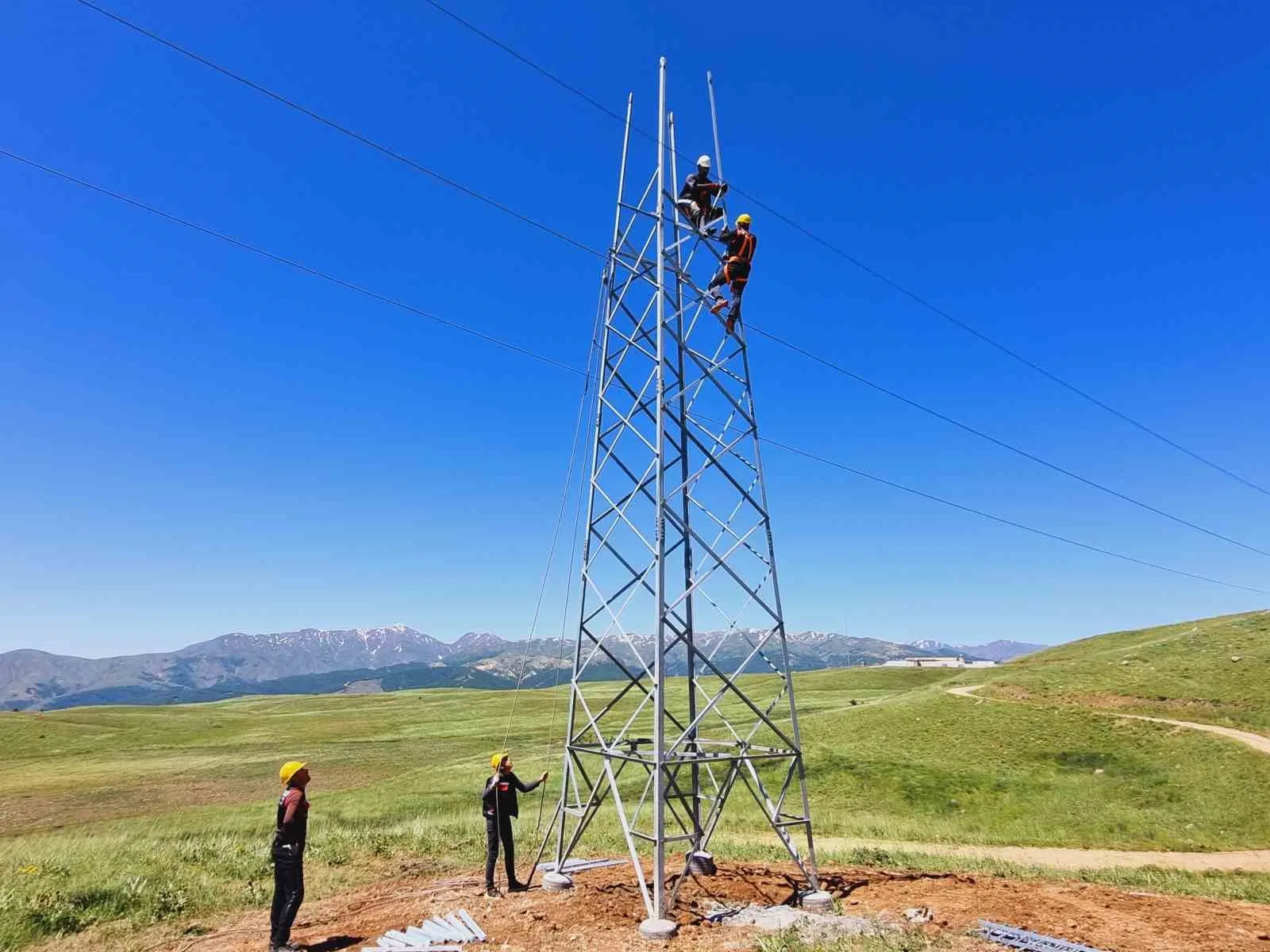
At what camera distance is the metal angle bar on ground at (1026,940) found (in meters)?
9.76

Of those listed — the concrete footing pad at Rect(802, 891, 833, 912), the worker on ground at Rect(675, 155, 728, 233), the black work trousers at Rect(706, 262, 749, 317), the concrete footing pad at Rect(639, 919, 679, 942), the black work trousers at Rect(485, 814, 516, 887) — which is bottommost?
the concrete footing pad at Rect(802, 891, 833, 912)

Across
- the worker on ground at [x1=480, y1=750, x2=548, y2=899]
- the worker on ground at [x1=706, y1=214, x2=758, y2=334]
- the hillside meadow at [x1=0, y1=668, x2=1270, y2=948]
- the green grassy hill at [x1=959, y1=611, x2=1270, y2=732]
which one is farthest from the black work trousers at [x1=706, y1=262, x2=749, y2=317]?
the green grassy hill at [x1=959, y1=611, x2=1270, y2=732]

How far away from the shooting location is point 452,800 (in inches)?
1371

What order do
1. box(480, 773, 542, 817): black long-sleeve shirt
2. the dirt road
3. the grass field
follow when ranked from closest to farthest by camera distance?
1. box(480, 773, 542, 817): black long-sleeve shirt
2. the grass field
3. the dirt road

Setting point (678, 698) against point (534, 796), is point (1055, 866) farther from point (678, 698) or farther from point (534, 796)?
point (678, 698)

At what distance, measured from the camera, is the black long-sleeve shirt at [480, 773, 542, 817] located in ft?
46.9

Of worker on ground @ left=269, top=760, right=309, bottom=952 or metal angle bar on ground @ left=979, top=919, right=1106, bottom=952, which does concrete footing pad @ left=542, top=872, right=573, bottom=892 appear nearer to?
worker on ground @ left=269, top=760, right=309, bottom=952

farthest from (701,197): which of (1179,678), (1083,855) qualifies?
(1179,678)

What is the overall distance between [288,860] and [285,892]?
48 centimetres

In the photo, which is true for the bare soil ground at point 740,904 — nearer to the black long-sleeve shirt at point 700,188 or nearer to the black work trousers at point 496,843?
the black work trousers at point 496,843

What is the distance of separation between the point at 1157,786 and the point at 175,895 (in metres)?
38.1

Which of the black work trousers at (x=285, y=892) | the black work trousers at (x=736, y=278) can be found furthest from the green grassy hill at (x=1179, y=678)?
the black work trousers at (x=285, y=892)

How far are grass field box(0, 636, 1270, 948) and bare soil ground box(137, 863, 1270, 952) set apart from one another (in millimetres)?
2682

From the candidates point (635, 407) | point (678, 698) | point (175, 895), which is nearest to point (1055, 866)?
point (635, 407)
